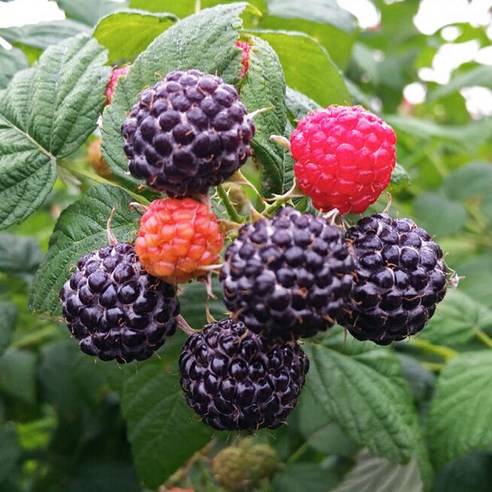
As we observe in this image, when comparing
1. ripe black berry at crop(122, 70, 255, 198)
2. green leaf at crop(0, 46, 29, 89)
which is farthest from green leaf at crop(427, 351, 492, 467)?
→ green leaf at crop(0, 46, 29, 89)

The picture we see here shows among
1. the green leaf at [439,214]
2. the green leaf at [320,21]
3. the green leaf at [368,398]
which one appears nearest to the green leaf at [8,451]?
the green leaf at [368,398]

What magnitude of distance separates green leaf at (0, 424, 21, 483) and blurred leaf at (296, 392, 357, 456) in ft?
2.77

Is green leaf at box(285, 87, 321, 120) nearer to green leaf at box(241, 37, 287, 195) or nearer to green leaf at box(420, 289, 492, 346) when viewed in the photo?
green leaf at box(241, 37, 287, 195)

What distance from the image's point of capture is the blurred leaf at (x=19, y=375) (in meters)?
2.17

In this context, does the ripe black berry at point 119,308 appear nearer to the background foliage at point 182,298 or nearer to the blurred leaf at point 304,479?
the background foliage at point 182,298

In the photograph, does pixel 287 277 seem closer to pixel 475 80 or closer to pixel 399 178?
pixel 399 178

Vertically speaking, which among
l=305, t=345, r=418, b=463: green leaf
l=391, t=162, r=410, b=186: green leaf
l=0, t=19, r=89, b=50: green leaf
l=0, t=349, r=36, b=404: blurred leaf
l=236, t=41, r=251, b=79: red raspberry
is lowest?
l=0, t=349, r=36, b=404: blurred leaf

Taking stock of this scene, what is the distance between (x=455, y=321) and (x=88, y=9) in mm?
1233

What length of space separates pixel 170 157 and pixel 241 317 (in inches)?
9.2

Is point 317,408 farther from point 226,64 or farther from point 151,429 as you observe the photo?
point 226,64

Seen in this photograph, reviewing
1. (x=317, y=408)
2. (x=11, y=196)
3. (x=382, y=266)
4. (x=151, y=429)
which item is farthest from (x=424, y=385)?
(x=11, y=196)

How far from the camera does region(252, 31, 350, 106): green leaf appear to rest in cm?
158

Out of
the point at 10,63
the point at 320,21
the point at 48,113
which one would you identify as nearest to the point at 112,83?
the point at 48,113

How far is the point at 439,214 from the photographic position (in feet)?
8.92
